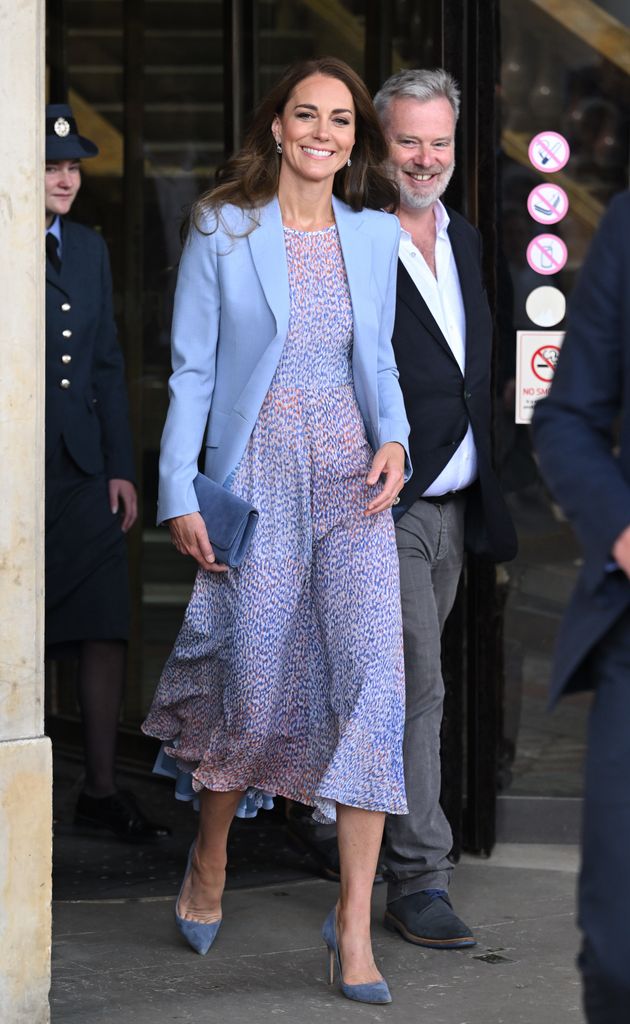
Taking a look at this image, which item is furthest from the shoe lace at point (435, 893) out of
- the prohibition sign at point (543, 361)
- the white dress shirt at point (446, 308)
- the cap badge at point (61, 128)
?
the cap badge at point (61, 128)

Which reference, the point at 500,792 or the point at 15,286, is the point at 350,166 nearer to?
the point at 15,286

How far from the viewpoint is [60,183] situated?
539 cm

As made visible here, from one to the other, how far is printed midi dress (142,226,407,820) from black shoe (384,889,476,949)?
19.4 inches

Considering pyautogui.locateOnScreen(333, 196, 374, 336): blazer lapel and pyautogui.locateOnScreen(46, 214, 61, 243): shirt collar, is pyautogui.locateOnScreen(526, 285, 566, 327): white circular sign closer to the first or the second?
pyautogui.locateOnScreen(333, 196, 374, 336): blazer lapel

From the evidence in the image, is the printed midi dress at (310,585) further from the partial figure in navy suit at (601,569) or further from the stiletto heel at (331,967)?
the partial figure in navy suit at (601,569)

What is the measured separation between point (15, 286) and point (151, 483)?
3181 mm

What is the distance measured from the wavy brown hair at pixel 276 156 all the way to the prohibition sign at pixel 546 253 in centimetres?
91

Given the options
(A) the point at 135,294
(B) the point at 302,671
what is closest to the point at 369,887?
(B) the point at 302,671

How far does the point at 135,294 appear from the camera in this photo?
6480mm

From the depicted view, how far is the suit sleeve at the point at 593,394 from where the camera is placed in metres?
2.46

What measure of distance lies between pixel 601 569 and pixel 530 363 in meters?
2.61

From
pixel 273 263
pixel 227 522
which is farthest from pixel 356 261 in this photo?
pixel 227 522

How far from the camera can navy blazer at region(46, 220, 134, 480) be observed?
548 centimetres

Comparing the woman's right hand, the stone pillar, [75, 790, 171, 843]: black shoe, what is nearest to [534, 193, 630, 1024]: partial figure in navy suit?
the stone pillar
